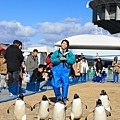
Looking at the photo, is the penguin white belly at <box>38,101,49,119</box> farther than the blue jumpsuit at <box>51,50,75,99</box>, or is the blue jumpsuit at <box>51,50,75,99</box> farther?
the blue jumpsuit at <box>51,50,75,99</box>

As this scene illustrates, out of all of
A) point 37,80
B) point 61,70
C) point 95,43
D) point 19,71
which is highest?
point 95,43

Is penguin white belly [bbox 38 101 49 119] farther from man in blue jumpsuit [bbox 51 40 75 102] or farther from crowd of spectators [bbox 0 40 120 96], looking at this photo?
crowd of spectators [bbox 0 40 120 96]

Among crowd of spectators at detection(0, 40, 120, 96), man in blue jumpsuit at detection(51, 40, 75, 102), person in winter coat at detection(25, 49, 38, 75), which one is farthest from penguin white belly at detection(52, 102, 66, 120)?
person in winter coat at detection(25, 49, 38, 75)

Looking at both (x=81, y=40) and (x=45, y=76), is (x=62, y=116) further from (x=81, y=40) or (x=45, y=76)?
(x=81, y=40)

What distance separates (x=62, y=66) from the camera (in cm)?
1120

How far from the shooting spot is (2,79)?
1407cm

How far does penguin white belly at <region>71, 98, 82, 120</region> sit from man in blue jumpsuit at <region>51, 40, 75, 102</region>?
301 cm

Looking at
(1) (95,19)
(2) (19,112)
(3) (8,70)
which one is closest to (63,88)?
(3) (8,70)

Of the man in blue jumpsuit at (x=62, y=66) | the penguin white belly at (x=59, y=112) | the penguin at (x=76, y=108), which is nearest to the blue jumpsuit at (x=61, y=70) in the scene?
the man in blue jumpsuit at (x=62, y=66)

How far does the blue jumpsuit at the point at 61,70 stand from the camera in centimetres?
1109

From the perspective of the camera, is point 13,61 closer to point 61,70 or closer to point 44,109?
point 61,70

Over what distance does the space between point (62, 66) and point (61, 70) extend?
0.40 feet

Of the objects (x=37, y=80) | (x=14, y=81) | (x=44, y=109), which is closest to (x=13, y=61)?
(x=14, y=81)

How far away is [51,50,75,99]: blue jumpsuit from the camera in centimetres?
1109
